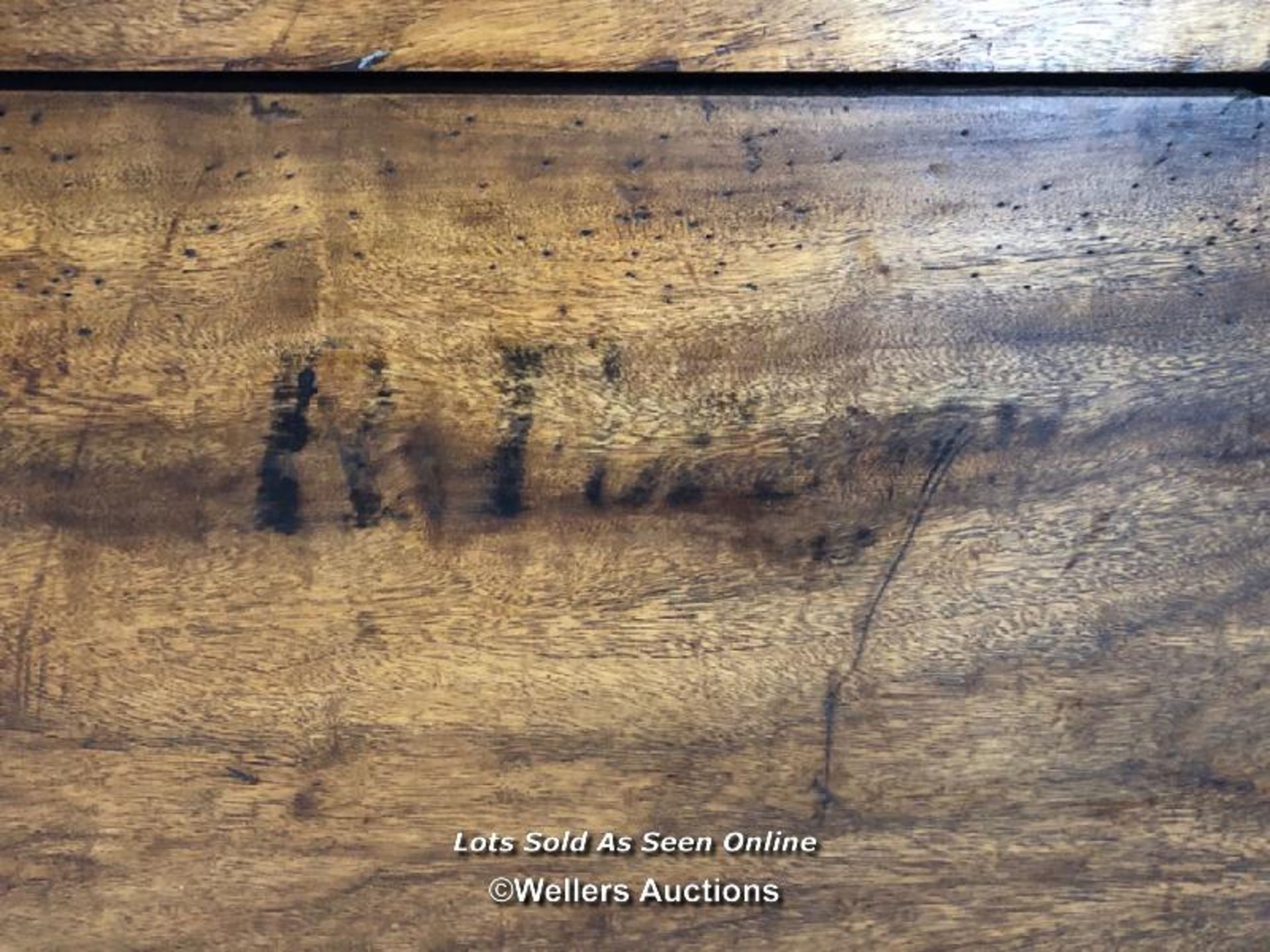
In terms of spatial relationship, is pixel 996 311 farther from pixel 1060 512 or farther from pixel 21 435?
pixel 21 435

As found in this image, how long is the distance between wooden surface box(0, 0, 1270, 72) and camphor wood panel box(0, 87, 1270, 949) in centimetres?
Result: 3

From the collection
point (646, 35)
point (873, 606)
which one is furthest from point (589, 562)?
point (646, 35)

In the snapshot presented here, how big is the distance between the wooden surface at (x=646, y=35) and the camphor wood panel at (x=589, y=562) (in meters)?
0.03

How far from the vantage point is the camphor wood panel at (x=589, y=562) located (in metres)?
0.41

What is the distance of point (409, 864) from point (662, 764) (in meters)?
0.12

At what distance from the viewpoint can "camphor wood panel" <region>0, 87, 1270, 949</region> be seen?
0.41 m

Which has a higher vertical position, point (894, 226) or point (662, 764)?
point (894, 226)

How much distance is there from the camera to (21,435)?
1.36ft

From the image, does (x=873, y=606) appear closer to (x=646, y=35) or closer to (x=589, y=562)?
(x=589, y=562)

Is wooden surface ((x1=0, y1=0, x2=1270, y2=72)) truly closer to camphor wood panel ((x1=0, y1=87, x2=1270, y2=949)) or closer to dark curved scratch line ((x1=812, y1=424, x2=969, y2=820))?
camphor wood panel ((x1=0, y1=87, x2=1270, y2=949))

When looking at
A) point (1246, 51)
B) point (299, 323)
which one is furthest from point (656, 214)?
point (1246, 51)

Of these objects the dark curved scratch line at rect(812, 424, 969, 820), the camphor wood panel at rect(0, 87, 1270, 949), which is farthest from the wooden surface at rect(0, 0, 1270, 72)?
the dark curved scratch line at rect(812, 424, 969, 820)

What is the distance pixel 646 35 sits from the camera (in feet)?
1.41

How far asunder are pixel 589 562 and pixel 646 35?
0.25 metres
